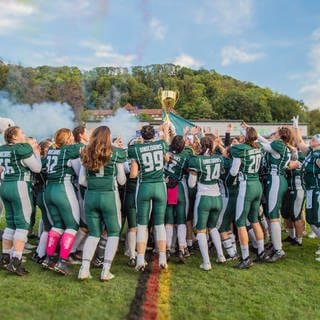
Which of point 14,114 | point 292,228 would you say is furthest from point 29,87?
point 292,228

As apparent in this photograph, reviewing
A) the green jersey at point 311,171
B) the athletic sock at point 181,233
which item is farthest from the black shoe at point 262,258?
the green jersey at point 311,171

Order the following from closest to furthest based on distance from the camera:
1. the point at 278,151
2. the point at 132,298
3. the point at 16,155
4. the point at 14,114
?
the point at 132,298, the point at 16,155, the point at 278,151, the point at 14,114

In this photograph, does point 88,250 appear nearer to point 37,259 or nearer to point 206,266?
point 37,259

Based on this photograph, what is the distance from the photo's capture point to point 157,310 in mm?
5141

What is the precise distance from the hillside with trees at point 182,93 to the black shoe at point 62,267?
2424 inches

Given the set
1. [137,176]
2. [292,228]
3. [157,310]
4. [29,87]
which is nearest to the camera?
[157,310]

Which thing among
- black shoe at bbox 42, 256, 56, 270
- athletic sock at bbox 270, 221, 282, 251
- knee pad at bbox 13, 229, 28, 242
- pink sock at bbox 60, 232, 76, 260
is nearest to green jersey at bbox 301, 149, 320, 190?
athletic sock at bbox 270, 221, 282, 251

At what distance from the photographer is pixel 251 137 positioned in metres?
7.00

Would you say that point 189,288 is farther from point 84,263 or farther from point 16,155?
point 16,155

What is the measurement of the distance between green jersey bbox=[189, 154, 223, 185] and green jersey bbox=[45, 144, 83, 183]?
1.85 metres

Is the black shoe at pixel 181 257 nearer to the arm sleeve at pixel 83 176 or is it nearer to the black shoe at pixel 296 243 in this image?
the arm sleeve at pixel 83 176

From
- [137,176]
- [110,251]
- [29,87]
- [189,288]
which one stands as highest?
[29,87]

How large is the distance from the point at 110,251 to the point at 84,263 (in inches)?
16.3

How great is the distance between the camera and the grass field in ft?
16.4
